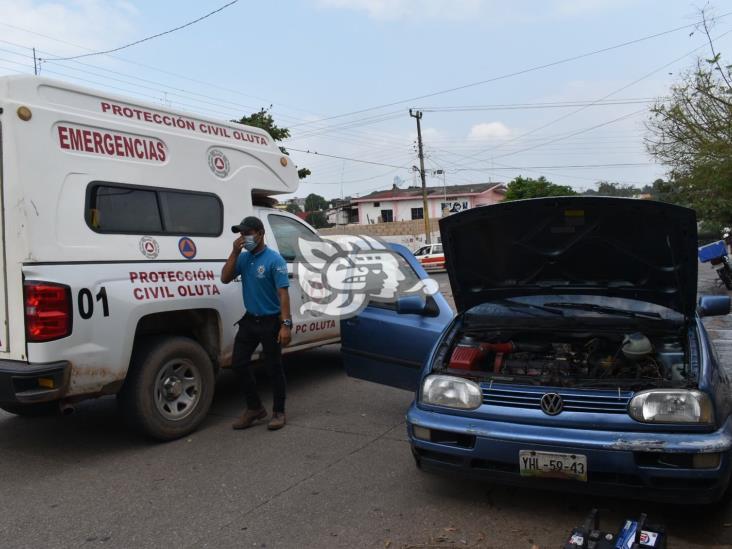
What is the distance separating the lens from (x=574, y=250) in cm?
416

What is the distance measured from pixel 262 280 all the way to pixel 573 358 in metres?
2.54

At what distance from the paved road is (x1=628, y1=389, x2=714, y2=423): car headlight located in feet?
2.12

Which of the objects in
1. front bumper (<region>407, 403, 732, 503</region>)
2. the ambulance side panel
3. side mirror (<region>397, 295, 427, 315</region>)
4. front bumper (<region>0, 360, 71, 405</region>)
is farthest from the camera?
side mirror (<region>397, 295, 427, 315</region>)

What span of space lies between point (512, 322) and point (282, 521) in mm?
2065

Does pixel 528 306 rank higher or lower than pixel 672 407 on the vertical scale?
higher

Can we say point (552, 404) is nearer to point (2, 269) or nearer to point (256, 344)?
point (256, 344)

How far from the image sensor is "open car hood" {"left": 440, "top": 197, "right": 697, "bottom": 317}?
3.77m

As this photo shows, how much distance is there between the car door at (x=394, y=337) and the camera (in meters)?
5.02

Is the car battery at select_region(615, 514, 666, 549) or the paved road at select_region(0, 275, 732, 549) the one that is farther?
the paved road at select_region(0, 275, 732, 549)

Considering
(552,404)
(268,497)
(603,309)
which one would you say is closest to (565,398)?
(552,404)

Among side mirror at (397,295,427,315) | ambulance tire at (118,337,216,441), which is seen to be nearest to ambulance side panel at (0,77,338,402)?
ambulance tire at (118,337,216,441)

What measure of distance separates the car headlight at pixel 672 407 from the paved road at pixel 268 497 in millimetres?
645

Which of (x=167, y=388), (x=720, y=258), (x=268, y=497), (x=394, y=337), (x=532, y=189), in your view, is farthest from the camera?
(x=532, y=189)

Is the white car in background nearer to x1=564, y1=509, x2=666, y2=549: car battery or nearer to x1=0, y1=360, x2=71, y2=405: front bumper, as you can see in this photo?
x1=0, y1=360, x2=71, y2=405: front bumper
